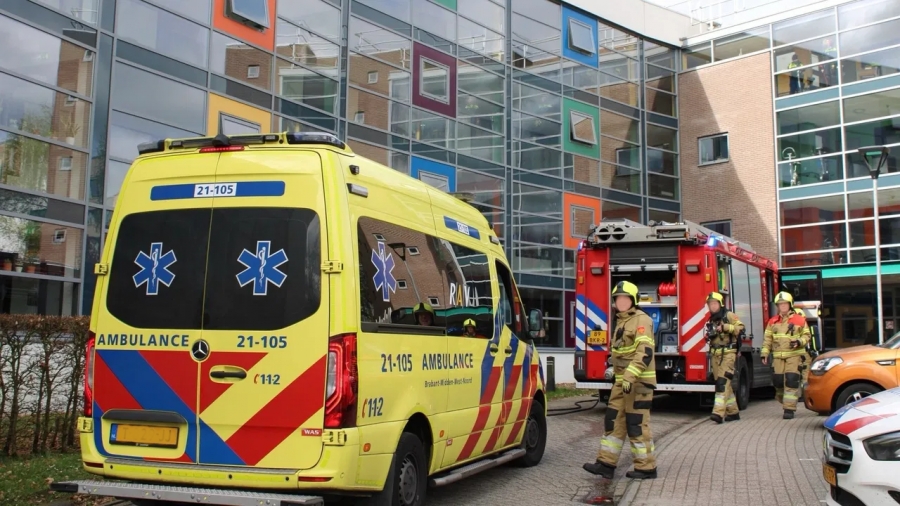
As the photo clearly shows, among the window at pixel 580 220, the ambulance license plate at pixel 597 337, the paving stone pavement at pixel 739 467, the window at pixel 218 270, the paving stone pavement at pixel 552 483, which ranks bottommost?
the paving stone pavement at pixel 552 483

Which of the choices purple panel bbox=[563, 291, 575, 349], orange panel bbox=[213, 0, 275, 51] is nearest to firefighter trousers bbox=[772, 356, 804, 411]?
purple panel bbox=[563, 291, 575, 349]

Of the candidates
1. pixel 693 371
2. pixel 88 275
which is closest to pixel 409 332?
pixel 693 371

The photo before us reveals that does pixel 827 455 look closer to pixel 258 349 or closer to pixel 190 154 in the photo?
→ pixel 258 349

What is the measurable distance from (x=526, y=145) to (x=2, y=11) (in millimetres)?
13585

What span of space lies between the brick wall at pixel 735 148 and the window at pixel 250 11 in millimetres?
16346

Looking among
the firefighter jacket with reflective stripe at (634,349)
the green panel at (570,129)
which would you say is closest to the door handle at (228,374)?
the firefighter jacket with reflective stripe at (634,349)

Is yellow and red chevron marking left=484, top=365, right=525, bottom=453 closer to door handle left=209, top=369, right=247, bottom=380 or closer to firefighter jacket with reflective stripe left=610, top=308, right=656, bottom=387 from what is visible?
firefighter jacket with reflective stripe left=610, top=308, right=656, bottom=387

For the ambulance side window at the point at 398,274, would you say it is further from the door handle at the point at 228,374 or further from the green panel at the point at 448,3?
the green panel at the point at 448,3

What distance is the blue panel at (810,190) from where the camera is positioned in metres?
25.0

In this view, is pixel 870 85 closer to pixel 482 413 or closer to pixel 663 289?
pixel 663 289

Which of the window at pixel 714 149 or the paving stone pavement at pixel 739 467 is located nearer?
the paving stone pavement at pixel 739 467

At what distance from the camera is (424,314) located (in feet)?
20.6

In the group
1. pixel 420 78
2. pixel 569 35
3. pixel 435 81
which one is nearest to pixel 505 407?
pixel 420 78

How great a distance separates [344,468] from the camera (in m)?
5.01
